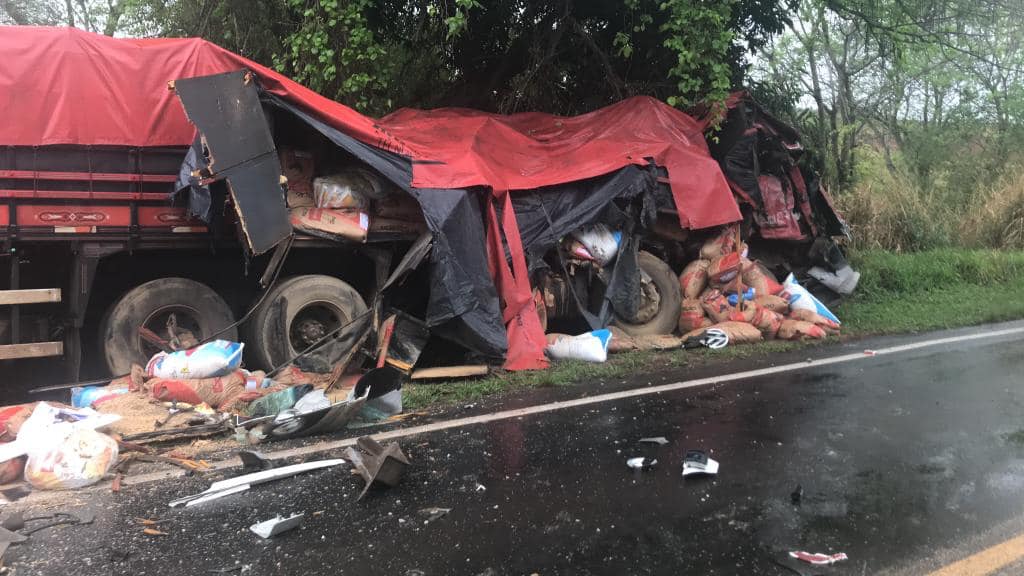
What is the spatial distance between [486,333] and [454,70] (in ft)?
20.9

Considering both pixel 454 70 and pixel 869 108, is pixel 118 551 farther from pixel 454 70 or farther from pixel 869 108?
pixel 869 108

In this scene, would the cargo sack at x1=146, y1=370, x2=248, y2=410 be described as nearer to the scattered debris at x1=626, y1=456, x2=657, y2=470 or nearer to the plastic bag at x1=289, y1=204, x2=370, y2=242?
the plastic bag at x1=289, y1=204, x2=370, y2=242

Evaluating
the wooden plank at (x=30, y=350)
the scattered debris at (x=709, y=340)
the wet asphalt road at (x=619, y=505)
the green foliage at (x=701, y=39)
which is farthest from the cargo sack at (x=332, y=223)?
the green foliage at (x=701, y=39)

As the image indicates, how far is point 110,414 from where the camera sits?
4883 mm

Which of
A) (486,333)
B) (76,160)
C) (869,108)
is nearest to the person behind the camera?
(76,160)

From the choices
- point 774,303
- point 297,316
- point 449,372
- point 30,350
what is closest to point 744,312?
point 774,303

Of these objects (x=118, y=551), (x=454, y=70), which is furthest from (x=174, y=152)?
(x=454, y=70)

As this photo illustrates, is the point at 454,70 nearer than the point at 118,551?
No

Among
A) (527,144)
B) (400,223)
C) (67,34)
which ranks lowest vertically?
(400,223)

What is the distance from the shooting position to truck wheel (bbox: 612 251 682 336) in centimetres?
860

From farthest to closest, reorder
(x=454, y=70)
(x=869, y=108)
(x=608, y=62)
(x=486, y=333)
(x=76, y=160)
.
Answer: (x=869, y=108) → (x=454, y=70) → (x=608, y=62) → (x=486, y=333) → (x=76, y=160)

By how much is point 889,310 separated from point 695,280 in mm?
3200

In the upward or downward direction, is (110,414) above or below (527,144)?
below

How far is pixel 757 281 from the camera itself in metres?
9.28
